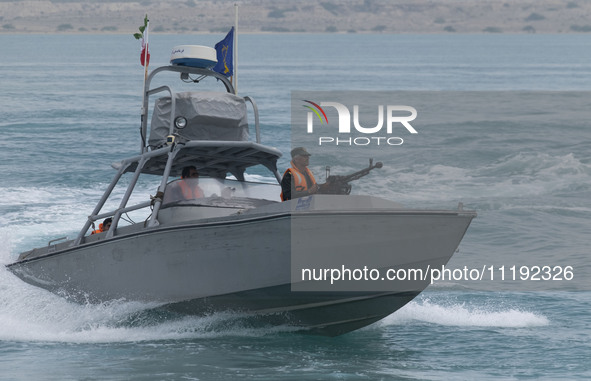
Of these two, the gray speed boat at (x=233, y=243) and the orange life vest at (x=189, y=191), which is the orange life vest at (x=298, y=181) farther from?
the orange life vest at (x=189, y=191)

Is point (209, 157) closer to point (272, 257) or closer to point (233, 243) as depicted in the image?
point (233, 243)

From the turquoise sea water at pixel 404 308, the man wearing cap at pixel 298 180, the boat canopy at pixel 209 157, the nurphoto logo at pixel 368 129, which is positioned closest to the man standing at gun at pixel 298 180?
the man wearing cap at pixel 298 180

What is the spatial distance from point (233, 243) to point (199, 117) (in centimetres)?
219

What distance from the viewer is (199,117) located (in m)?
11.9

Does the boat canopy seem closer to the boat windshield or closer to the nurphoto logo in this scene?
the boat windshield

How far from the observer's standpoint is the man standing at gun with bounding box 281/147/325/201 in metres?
10.9

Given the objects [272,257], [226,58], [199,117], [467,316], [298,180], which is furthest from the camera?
[226,58]

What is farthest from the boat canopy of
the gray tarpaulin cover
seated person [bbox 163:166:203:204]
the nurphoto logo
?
the nurphoto logo

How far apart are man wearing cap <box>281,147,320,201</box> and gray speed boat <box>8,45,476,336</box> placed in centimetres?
56

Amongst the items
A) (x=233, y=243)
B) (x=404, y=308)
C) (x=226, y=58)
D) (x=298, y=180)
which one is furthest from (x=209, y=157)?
(x=404, y=308)

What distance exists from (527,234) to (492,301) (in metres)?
5.46

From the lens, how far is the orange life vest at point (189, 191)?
1176cm

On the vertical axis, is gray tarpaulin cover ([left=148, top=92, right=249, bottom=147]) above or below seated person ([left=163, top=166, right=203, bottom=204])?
above

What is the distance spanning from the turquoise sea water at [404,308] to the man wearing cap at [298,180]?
169cm
